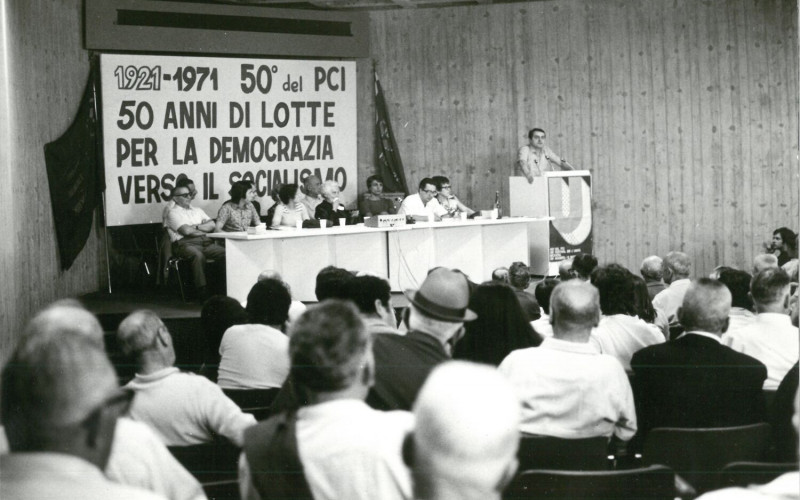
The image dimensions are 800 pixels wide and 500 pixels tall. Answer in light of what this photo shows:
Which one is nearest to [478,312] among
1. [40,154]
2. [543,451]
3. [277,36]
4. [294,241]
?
[543,451]

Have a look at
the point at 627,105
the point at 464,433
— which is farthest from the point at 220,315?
the point at 627,105

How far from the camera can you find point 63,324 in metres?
1.45

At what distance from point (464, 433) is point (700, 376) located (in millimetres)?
1865

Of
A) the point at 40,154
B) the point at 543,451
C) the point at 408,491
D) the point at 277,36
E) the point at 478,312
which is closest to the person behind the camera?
the point at 408,491

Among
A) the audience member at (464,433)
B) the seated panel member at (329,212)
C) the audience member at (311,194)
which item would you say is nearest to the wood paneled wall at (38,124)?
the audience member at (311,194)

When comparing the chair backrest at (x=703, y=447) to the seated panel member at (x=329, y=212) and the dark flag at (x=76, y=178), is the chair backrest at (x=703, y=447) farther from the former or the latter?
the dark flag at (x=76, y=178)

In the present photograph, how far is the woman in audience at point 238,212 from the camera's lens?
7516mm

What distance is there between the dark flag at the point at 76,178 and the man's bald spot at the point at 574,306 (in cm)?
593

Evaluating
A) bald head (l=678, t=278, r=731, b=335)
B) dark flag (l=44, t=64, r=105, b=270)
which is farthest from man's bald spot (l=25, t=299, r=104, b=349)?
→ dark flag (l=44, t=64, r=105, b=270)

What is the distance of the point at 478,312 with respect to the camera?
128 inches

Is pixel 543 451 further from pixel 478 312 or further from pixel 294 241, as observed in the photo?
pixel 294 241

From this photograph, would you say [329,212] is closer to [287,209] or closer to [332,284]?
[287,209]

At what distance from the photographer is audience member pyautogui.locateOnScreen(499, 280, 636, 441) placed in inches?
98.2

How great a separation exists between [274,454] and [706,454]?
4.41 ft
